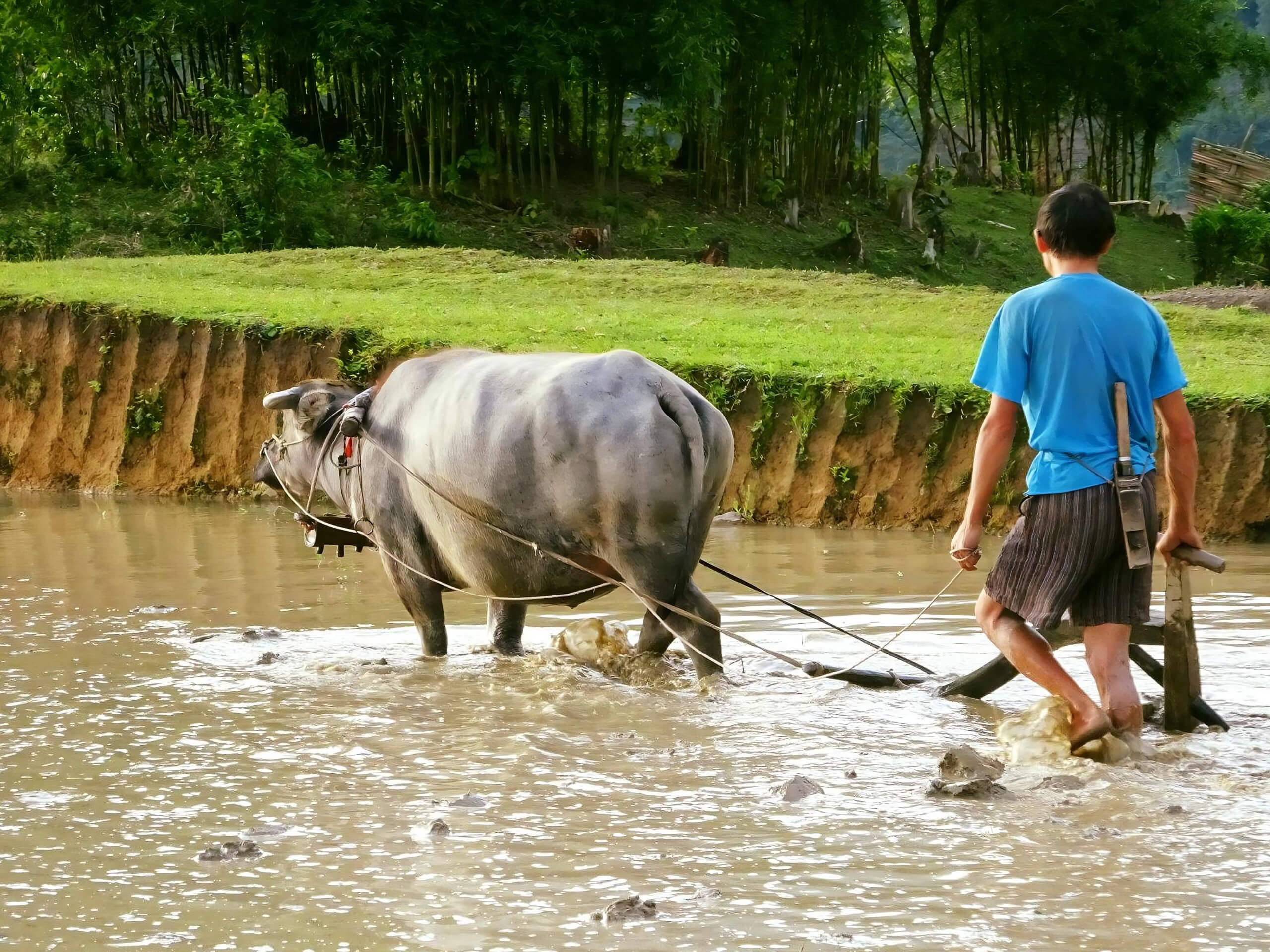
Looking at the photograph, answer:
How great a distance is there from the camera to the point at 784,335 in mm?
12602

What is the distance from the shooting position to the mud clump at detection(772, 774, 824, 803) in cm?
436

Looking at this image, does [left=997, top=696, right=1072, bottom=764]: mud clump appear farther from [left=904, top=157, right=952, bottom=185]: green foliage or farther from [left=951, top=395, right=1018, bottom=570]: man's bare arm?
[left=904, top=157, right=952, bottom=185]: green foliage

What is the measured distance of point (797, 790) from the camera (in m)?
4.38

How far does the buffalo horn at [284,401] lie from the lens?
22.3 feet

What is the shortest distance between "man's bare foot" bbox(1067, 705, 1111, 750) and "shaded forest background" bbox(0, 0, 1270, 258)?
51.0ft

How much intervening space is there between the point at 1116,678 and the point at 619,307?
32.6ft

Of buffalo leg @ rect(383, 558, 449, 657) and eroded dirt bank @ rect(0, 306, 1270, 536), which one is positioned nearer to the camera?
buffalo leg @ rect(383, 558, 449, 657)

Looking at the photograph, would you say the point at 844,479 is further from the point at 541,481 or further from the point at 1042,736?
the point at 1042,736

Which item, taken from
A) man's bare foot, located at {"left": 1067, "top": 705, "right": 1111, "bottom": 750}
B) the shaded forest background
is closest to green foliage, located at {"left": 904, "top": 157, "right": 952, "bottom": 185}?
the shaded forest background

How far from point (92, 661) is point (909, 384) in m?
5.69

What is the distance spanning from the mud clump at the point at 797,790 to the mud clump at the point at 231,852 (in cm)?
142

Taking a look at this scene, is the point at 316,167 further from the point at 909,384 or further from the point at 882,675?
the point at 882,675

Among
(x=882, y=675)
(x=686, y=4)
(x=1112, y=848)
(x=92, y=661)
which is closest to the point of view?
(x=1112, y=848)

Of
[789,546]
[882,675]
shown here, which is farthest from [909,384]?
[882,675]
